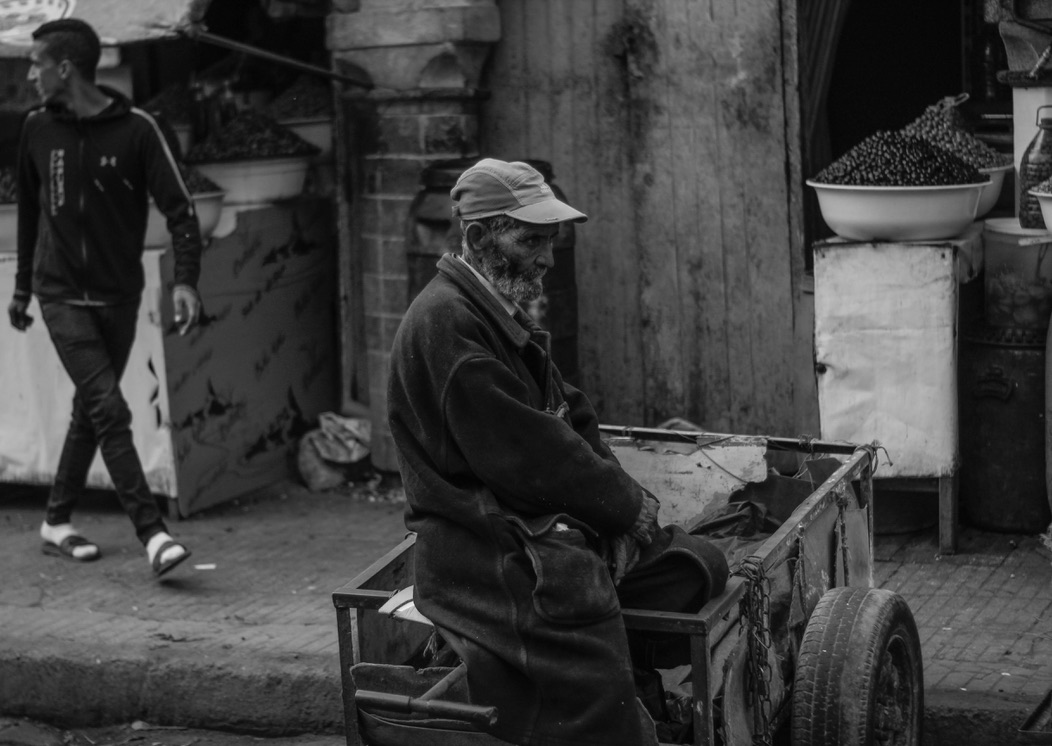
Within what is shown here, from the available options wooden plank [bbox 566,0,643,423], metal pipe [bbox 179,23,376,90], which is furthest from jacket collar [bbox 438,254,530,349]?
wooden plank [bbox 566,0,643,423]

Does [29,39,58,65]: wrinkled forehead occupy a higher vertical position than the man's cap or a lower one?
higher

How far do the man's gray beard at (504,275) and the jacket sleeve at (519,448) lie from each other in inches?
9.5

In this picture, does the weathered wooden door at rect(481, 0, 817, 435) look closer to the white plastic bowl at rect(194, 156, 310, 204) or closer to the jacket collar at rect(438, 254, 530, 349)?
the white plastic bowl at rect(194, 156, 310, 204)

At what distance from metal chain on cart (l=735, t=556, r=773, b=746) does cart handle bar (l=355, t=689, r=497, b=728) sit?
637 mm

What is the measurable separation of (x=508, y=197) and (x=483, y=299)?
23 cm

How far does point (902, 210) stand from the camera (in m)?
5.69

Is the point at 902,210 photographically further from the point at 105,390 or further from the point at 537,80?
the point at 105,390

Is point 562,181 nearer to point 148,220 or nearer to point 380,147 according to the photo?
point 380,147

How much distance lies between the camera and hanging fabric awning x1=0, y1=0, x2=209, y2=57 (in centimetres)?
657

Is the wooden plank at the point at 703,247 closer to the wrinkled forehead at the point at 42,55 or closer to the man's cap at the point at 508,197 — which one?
the wrinkled forehead at the point at 42,55

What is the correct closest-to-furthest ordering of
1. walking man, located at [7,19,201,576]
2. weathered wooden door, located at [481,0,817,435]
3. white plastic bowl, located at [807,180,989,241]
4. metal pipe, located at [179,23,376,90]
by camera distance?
1. white plastic bowl, located at [807,180,989,241]
2. walking man, located at [7,19,201,576]
3. metal pipe, located at [179,23,376,90]
4. weathered wooden door, located at [481,0,817,435]

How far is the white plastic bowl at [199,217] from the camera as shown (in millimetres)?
6938

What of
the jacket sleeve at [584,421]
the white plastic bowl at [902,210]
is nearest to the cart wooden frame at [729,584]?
the jacket sleeve at [584,421]

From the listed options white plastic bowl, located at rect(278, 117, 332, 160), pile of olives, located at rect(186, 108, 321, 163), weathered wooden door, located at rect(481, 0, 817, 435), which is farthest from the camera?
white plastic bowl, located at rect(278, 117, 332, 160)
